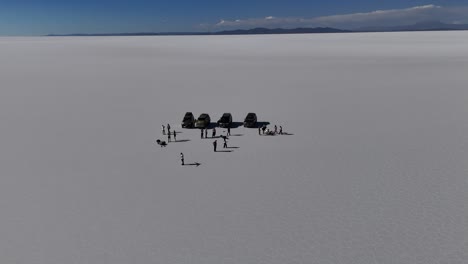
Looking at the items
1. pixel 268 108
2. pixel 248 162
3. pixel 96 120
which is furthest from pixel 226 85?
pixel 248 162

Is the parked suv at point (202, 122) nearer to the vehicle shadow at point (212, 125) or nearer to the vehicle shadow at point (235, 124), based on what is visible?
the vehicle shadow at point (212, 125)

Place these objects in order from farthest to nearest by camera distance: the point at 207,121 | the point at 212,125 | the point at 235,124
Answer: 1. the point at 235,124
2. the point at 212,125
3. the point at 207,121

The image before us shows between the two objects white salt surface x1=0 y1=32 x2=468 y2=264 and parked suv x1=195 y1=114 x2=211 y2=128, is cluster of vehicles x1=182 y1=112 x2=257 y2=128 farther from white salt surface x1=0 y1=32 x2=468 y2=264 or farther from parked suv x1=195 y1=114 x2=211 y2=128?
white salt surface x1=0 y1=32 x2=468 y2=264

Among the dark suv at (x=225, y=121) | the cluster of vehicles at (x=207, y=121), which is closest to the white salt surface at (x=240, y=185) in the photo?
the cluster of vehicles at (x=207, y=121)

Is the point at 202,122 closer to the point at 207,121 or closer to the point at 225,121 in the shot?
the point at 207,121

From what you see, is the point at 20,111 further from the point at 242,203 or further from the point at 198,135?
the point at 242,203

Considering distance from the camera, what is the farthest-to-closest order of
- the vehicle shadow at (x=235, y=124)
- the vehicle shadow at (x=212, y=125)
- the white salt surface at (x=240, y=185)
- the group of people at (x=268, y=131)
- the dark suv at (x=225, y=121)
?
the vehicle shadow at (x=235, y=124) < the vehicle shadow at (x=212, y=125) < the dark suv at (x=225, y=121) < the group of people at (x=268, y=131) < the white salt surface at (x=240, y=185)

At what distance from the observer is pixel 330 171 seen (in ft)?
70.3

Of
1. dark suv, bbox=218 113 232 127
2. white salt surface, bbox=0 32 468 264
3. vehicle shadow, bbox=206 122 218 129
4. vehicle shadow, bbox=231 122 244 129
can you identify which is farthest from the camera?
vehicle shadow, bbox=231 122 244 129

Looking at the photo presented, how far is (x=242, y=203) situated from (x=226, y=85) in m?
36.4

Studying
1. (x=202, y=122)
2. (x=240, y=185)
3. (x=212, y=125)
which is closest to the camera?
(x=240, y=185)

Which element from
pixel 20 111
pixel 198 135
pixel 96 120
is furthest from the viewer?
pixel 20 111

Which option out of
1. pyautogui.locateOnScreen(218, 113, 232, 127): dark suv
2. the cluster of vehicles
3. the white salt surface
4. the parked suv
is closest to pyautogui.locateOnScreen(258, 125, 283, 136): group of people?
the white salt surface

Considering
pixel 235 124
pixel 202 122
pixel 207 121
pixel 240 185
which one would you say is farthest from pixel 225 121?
pixel 240 185
